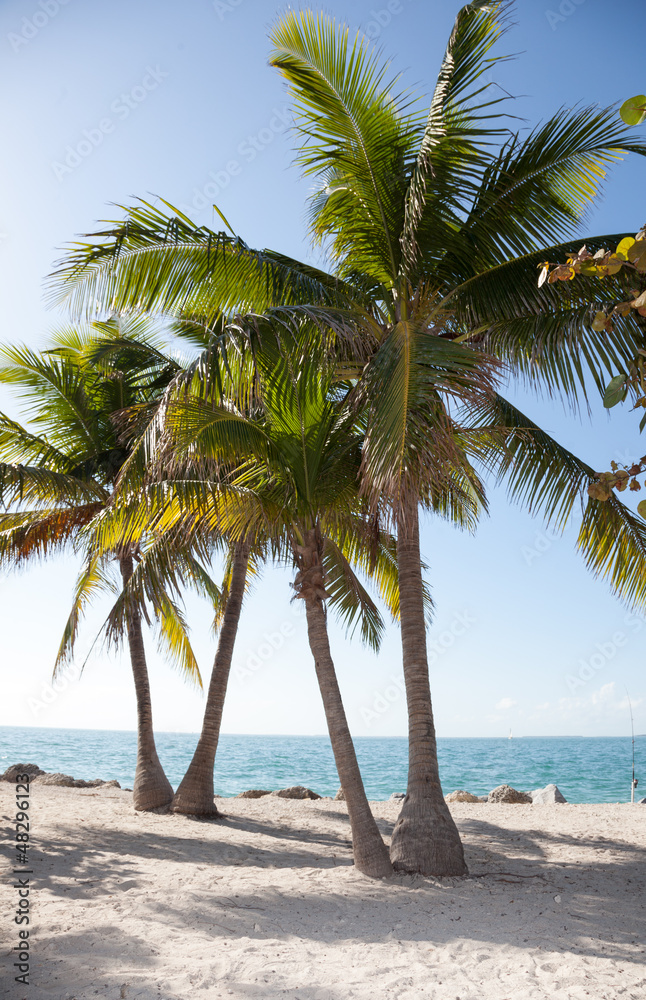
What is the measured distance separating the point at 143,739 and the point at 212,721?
1.28 m

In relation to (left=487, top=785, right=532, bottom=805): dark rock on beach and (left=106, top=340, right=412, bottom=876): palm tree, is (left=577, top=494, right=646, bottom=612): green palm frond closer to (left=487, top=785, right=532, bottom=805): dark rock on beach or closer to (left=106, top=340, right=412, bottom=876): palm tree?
(left=106, top=340, right=412, bottom=876): palm tree

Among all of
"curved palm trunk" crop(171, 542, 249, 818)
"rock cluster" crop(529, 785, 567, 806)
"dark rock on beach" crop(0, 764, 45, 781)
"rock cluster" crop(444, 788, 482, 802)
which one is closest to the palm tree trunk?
"curved palm trunk" crop(171, 542, 249, 818)

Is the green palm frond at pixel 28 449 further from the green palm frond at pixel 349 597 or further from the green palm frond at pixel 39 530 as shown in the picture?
the green palm frond at pixel 349 597

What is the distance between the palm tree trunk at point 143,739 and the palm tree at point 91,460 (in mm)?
16

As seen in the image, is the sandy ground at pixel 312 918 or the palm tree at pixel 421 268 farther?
the palm tree at pixel 421 268

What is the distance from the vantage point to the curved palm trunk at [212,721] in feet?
33.4

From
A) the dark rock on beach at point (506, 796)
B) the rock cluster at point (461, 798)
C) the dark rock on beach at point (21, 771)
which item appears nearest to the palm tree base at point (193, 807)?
the rock cluster at point (461, 798)

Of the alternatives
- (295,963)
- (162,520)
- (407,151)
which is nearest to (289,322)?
(407,151)

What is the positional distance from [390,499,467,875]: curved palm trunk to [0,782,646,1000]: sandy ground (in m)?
0.24

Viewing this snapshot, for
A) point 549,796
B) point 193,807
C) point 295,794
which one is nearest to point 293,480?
point 193,807

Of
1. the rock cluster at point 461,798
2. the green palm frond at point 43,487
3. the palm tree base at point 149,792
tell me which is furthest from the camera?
the rock cluster at point 461,798

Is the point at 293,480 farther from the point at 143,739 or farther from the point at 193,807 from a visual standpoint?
the point at 143,739

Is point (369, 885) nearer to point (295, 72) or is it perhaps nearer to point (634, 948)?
point (634, 948)

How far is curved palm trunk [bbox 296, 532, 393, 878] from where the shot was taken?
6.69 metres
